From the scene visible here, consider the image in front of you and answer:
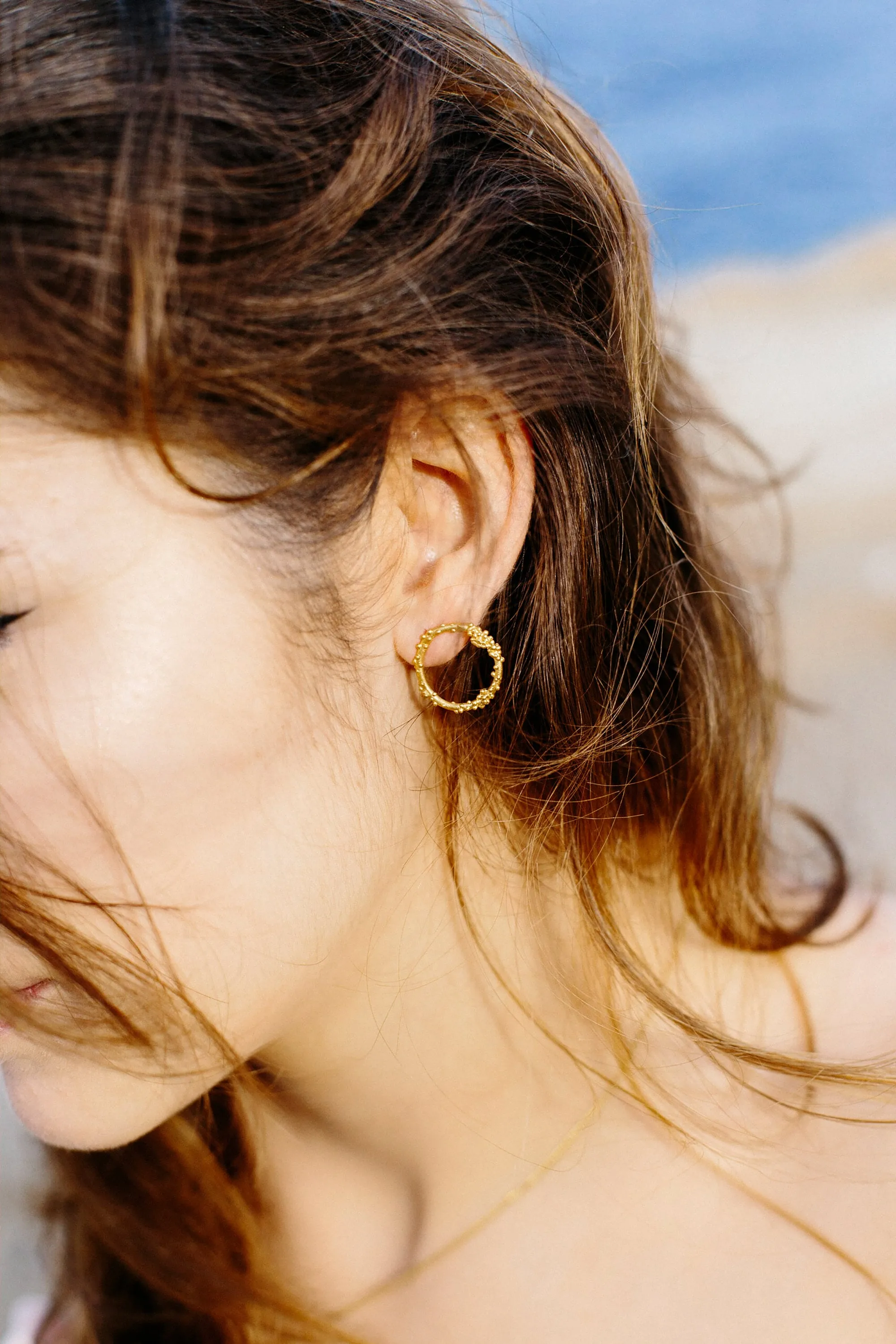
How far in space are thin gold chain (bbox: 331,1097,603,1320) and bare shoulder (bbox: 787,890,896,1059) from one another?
9.7 inches

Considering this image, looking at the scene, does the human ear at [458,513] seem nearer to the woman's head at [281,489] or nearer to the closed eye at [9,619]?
the woman's head at [281,489]

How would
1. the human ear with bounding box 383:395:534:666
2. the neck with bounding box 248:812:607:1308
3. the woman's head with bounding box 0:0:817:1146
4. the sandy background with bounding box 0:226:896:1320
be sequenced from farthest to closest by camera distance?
the sandy background with bounding box 0:226:896:1320 → the neck with bounding box 248:812:607:1308 → the human ear with bounding box 383:395:534:666 → the woman's head with bounding box 0:0:817:1146

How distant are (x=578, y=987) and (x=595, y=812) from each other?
0.56 ft

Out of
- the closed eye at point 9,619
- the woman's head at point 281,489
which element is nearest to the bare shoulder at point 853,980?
the woman's head at point 281,489

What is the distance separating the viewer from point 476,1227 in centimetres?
110

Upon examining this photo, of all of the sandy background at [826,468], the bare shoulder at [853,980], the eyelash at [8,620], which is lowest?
the bare shoulder at [853,980]

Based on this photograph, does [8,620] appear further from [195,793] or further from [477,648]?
[477,648]

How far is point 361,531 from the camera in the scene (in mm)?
834

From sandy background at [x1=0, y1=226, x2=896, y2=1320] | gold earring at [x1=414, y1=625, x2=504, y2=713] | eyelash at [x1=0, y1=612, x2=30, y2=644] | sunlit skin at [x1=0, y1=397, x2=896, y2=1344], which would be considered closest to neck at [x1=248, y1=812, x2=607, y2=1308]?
sunlit skin at [x1=0, y1=397, x2=896, y2=1344]

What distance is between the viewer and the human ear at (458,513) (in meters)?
0.85

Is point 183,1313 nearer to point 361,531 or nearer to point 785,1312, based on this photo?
point 785,1312

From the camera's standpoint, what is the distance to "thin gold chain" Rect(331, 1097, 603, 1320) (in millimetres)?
1067

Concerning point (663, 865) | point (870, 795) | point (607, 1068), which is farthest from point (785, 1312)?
point (870, 795)

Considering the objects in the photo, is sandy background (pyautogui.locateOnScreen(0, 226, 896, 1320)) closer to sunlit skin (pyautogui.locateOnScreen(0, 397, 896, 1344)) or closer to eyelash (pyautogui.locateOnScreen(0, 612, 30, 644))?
sunlit skin (pyautogui.locateOnScreen(0, 397, 896, 1344))
